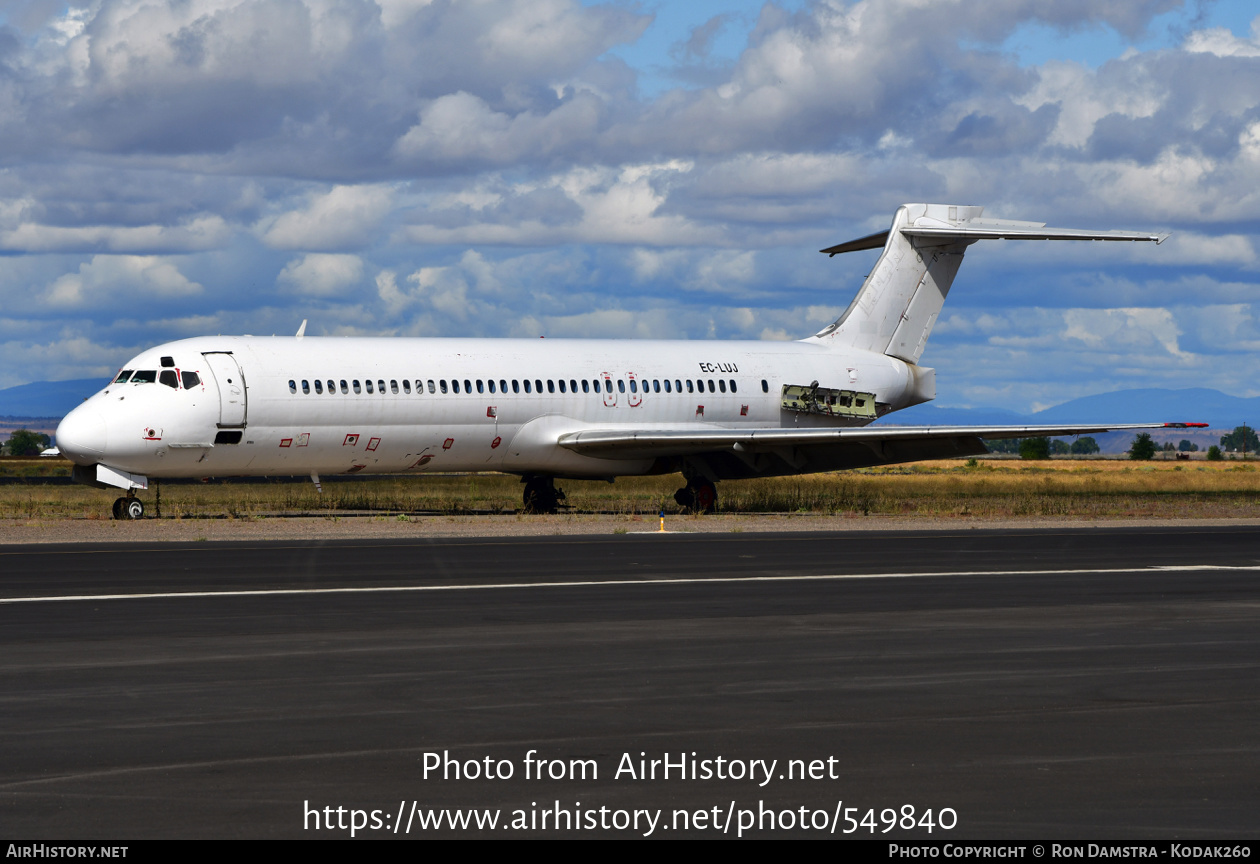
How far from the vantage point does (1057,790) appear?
7.77 metres

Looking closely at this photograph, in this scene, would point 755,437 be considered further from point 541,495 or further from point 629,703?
point 629,703

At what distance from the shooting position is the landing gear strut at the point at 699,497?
39.3 m

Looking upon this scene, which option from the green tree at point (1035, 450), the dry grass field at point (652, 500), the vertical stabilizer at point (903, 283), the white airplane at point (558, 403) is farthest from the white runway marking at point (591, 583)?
the green tree at point (1035, 450)

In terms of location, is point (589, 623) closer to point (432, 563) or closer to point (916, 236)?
point (432, 563)

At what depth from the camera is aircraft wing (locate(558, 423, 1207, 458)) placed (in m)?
36.5

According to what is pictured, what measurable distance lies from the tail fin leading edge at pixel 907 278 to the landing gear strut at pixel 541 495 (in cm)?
976

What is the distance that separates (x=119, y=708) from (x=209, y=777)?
2.42m

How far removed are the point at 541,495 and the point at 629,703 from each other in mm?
29459

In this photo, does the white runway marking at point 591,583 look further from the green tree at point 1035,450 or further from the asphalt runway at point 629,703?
the green tree at point 1035,450

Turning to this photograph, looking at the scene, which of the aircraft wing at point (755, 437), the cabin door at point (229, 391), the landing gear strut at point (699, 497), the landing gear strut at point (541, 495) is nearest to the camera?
the cabin door at point (229, 391)

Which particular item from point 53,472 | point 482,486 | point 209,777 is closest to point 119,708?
point 209,777

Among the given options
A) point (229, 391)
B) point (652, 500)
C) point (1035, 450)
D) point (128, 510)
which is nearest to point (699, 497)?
point (652, 500)

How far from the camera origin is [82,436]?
3095 centimetres

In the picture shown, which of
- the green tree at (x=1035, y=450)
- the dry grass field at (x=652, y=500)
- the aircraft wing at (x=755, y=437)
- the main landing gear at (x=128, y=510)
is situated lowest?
the green tree at (x=1035, y=450)
